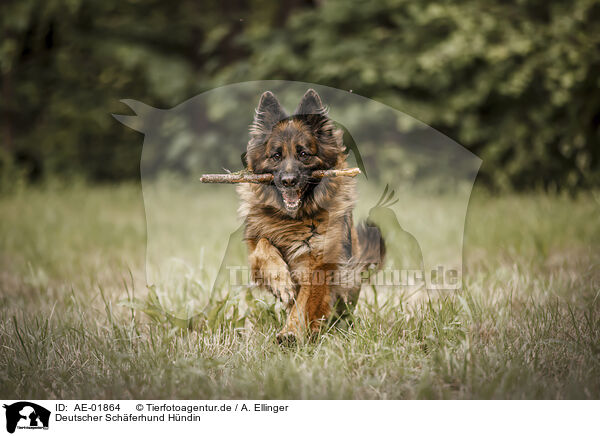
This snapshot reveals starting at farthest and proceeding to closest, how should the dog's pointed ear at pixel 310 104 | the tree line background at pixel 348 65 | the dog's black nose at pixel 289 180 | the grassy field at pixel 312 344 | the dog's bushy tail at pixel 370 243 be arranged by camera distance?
1. the tree line background at pixel 348 65
2. the dog's bushy tail at pixel 370 243
3. the dog's pointed ear at pixel 310 104
4. the dog's black nose at pixel 289 180
5. the grassy field at pixel 312 344

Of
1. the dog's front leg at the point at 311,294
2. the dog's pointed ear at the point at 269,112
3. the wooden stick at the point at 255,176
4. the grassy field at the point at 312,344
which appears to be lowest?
the grassy field at the point at 312,344

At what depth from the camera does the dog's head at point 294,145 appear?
2.39 meters

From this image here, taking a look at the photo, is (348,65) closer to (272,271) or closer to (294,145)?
(294,145)

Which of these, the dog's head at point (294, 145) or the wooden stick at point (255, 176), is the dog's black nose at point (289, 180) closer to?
the dog's head at point (294, 145)

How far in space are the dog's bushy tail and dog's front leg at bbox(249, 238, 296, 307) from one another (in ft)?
1.74

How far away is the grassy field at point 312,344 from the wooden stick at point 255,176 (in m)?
0.69

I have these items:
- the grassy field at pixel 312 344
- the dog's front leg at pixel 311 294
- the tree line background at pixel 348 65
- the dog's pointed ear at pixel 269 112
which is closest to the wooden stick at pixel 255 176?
the dog's pointed ear at pixel 269 112

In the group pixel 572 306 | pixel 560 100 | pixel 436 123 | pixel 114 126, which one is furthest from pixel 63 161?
pixel 572 306

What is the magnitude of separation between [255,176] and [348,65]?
4950mm

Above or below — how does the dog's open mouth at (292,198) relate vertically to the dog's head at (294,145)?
below

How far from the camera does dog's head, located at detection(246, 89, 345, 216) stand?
239 cm
